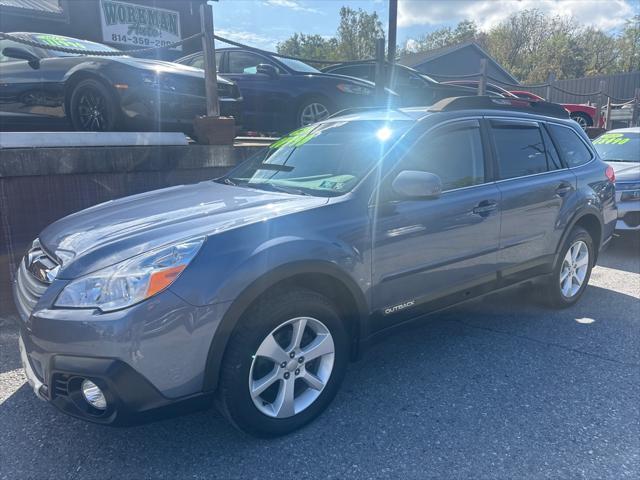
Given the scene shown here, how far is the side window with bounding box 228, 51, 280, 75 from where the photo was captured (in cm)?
764

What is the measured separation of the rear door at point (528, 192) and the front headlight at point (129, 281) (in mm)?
2419

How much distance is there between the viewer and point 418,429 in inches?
106

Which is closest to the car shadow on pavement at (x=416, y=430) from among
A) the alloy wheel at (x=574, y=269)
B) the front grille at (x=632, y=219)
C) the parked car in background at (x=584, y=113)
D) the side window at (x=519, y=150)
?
the alloy wheel at (x=574, y=269)

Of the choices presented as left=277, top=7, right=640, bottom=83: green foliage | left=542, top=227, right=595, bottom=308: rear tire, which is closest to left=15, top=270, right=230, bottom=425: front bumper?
left=542, top=227, right=595, bottom=308: rear tire

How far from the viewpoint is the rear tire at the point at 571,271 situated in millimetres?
4281

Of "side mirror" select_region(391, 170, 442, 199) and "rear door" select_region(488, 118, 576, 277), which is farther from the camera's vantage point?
"rear door" select_region(488, 118, 576, 277)

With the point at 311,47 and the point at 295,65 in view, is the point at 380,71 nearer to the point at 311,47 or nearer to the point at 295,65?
the point at 295,65

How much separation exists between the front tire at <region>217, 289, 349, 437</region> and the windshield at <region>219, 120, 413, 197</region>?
2.43 feet

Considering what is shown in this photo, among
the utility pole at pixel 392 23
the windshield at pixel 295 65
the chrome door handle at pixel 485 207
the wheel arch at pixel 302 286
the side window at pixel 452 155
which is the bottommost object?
the wheel arch at pixel 302 286

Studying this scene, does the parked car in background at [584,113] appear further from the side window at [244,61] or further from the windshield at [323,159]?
the windshield at [323,159]

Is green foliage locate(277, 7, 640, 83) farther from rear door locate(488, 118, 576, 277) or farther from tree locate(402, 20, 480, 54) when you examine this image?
rear door locate(488, 118, 576, 277)

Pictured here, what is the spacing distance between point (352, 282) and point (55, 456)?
1747 millimetres

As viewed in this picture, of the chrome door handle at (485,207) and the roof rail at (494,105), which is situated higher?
the roof rail at (494,105)

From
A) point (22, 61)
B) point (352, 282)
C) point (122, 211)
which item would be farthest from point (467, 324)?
point (22, 61)
